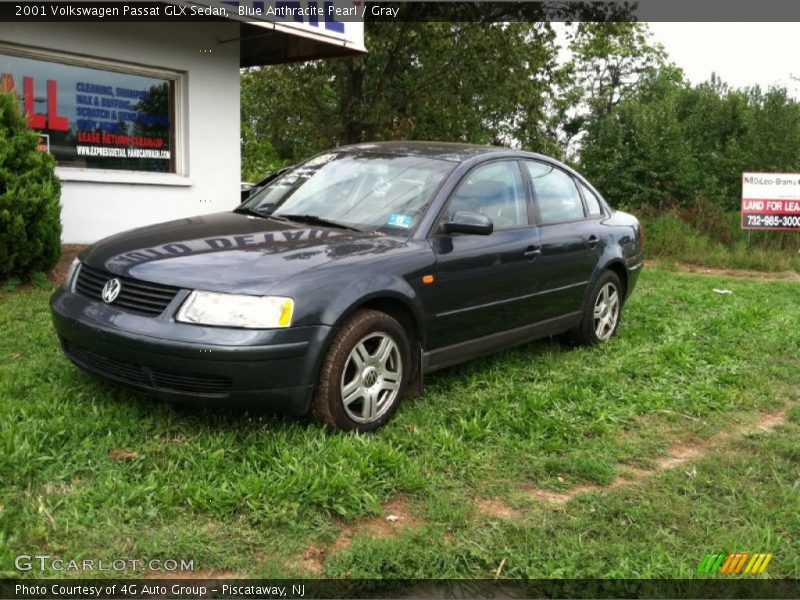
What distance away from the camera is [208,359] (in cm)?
356

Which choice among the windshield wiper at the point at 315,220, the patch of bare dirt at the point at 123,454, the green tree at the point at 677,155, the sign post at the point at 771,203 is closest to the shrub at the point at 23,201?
the windshield wiper at the point at 315,220

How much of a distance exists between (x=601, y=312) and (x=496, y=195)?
1.70 m

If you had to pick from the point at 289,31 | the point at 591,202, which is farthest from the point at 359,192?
the point at 289,31

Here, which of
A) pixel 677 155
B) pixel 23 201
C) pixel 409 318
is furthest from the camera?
pixel 677 155

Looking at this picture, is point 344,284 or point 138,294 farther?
point 344,284

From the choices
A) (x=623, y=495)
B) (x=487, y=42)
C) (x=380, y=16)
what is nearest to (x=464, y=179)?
(x=623, y=495)

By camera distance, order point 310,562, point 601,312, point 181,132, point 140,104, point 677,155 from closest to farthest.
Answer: point 310,562 < point 601,312 < point 140,104 < point 181,132 < point 677,155

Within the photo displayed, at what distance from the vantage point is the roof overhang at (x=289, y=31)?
29.8 ft

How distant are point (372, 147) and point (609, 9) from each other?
15.3m

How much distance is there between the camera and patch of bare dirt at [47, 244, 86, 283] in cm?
750

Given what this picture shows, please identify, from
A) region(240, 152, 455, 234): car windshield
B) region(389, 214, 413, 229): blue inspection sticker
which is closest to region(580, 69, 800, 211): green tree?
region(240, 152, 455, 234): car windshield

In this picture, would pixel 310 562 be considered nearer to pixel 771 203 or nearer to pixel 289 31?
pixel 289 31

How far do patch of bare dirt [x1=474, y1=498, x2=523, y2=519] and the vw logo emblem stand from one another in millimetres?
2061

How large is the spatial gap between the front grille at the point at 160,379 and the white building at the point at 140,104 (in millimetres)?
5707
